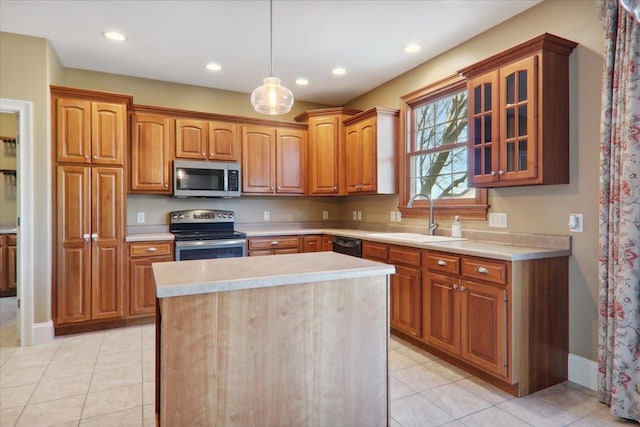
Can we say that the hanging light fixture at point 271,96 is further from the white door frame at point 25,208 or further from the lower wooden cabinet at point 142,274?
the white door frame at point 25,208

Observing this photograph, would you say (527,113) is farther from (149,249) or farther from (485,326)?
(149,249)

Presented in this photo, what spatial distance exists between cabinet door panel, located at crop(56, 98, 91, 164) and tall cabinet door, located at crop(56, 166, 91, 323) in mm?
112

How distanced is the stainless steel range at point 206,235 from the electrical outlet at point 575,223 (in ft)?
9.79

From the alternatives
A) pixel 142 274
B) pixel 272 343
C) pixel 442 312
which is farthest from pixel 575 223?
pixel 142 274

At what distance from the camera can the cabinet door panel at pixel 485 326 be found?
7.59 feet

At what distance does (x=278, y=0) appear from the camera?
2660 millimetres

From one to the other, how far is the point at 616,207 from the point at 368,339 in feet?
5.42

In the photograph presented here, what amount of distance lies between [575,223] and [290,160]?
3162mm

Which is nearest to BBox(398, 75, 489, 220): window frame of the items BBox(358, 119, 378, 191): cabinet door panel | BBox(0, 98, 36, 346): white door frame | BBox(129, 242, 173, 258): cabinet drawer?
BBox(358, 119, 378, 191): cabinet door panel

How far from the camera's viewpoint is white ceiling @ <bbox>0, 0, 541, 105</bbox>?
2.74 metres

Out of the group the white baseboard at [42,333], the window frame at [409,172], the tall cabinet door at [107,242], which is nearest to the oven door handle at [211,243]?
the tall cabinet door at [107,242]

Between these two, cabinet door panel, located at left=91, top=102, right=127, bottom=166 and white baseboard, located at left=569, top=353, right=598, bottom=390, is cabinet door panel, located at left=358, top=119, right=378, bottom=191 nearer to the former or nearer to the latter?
white baseboard, located at left=569, top=353, right=598, bottom=390

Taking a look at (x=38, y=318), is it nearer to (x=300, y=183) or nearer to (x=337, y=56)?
(x=300, y=183)

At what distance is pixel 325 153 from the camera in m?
4.64
